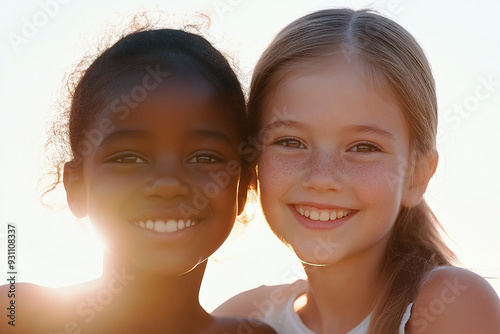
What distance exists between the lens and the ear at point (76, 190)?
3.41m

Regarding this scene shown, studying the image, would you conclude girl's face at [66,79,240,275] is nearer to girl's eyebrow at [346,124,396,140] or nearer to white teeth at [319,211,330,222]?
white teeth at [319,211,330,222]

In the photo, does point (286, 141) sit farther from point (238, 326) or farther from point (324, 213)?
point (238, 326)

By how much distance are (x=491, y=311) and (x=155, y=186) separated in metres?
1.57

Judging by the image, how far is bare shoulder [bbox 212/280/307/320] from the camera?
4191 millimetres

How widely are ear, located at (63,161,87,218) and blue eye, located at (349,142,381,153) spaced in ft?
4.26

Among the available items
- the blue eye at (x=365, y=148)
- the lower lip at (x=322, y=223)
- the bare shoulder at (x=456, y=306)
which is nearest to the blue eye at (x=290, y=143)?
the blue eye at (x=365, y=148)

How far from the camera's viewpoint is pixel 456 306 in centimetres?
312

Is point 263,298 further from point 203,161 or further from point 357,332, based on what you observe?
point 203,161

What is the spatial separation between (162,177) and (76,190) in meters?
0.59

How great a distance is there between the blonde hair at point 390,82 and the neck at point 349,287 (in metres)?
0.07

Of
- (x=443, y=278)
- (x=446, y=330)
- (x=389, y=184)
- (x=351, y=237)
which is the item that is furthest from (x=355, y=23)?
(x=446, y=330)

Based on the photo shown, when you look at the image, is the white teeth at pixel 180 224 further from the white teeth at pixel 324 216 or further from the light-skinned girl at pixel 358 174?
the white teeth at pixel 324 216

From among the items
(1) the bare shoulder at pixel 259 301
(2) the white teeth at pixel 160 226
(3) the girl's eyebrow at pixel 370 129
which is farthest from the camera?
(1) the bare shoulder at pixel 259 301

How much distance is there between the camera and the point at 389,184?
3342 millimetres
